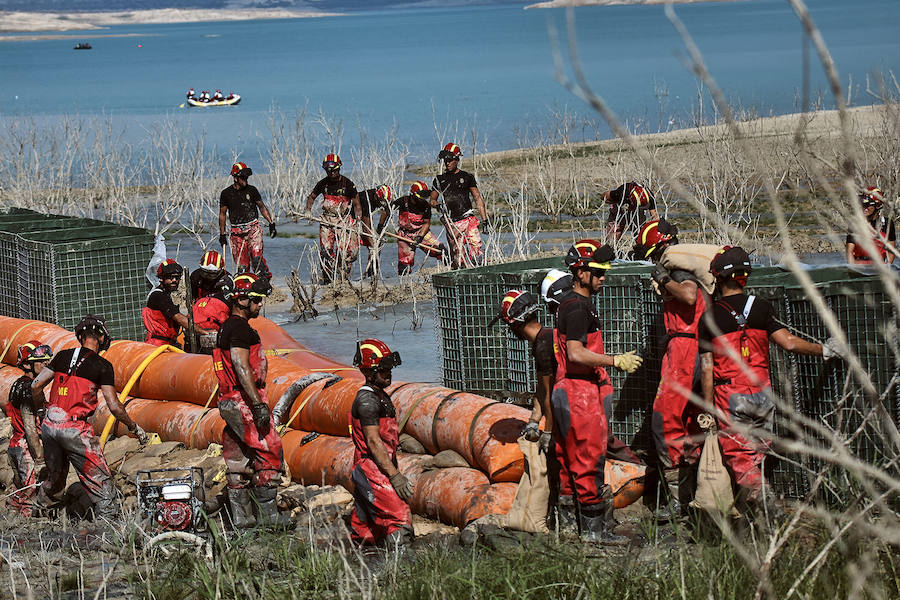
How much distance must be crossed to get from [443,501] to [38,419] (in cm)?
288

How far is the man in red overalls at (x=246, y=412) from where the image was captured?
7.13 metres

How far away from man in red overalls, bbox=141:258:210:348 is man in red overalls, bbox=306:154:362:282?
4.12 m

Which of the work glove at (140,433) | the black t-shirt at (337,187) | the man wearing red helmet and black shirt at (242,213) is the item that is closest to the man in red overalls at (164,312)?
the work glove at (140,433)

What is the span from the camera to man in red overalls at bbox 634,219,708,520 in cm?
651

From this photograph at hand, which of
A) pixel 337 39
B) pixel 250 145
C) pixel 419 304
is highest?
pixel 337 39

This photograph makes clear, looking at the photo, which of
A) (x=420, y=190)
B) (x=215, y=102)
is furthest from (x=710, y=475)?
(x=215, y=102)

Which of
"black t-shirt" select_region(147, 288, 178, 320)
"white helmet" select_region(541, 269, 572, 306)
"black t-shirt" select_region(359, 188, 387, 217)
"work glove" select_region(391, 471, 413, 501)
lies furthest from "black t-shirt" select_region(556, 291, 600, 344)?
"black t-shirt" select_region(359, 188, 387, 217)

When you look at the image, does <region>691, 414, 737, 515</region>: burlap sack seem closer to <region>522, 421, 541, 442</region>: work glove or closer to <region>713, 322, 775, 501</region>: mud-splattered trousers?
<region>713, 322, 775, 501</region>: mud-splattered trousers

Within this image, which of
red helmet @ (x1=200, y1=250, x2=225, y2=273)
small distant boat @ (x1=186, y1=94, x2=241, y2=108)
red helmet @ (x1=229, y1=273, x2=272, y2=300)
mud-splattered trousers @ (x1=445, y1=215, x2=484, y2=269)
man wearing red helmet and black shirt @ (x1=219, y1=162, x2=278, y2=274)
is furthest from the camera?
small distant boat @ (x1=186, y1=94, x2=241, y2=108)

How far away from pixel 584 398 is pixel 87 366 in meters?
3.24

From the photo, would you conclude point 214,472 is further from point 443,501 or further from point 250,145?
point 250,145

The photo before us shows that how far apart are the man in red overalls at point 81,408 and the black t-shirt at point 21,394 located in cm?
9

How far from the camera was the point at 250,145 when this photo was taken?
139 feet

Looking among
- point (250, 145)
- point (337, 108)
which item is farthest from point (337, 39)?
point (250, 145)
